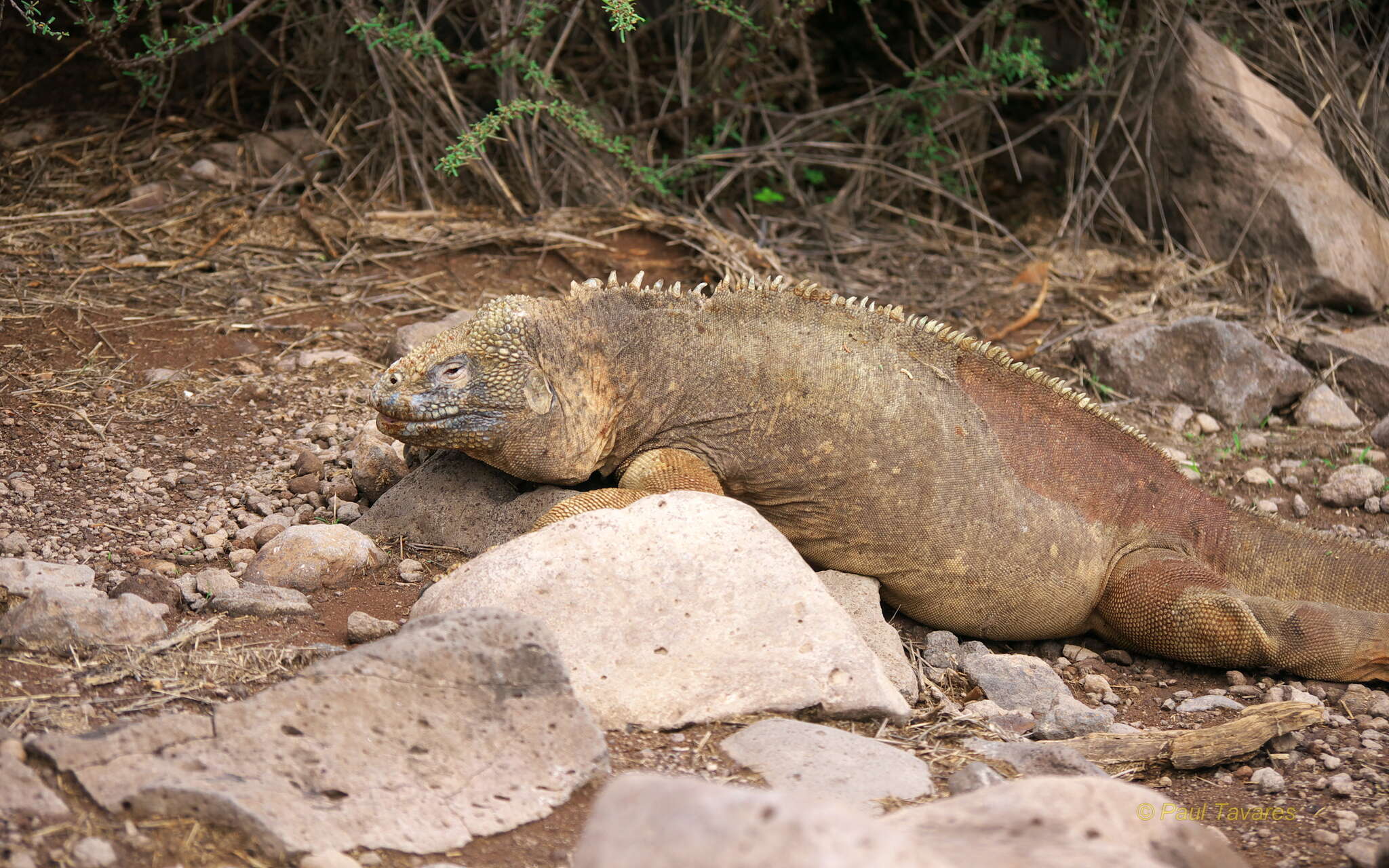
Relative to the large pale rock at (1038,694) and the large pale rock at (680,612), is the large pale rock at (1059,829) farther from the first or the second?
the large pale rock at (1038,694)

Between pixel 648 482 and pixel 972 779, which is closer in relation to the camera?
→ pixel 972 779

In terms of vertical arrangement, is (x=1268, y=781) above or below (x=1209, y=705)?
above

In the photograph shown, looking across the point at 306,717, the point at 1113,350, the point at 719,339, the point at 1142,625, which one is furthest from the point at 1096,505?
the point at 306,717

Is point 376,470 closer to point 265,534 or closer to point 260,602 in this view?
point 265,534

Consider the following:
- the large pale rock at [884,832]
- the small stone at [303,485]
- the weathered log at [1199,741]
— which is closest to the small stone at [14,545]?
the small stone at [303,485]

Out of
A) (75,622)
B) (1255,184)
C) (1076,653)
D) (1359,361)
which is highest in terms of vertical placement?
(1255,184)

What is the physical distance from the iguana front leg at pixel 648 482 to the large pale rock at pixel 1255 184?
532cm

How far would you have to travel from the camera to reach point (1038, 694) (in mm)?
4574

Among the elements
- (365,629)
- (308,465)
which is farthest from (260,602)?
(308,465)

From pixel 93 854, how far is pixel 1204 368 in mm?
6462

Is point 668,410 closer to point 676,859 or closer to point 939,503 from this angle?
point 939,503

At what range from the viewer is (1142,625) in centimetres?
512

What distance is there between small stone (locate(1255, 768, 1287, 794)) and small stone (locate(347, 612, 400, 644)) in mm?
2960

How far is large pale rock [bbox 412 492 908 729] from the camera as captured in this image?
384 cm
